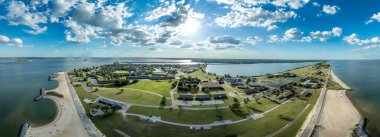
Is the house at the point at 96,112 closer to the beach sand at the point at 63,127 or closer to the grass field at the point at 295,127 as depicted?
the beach sand at the point at 63,127

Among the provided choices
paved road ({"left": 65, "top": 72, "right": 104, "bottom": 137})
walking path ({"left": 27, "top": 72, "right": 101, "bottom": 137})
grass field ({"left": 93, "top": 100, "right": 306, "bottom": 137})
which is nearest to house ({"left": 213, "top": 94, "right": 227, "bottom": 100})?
grass field ({"left": 93, "top": 100, "right": 306, "bottom": 137})

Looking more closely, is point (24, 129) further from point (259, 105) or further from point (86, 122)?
point (259, 105)

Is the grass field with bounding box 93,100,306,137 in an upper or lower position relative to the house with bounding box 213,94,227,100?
lower

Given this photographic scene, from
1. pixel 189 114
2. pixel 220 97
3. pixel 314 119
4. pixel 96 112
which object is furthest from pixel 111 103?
pixel 314 119

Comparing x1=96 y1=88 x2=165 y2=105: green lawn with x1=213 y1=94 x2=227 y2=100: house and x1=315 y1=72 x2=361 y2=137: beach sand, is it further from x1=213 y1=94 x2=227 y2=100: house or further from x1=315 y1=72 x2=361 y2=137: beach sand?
x1=315 y1=72 x2=361 y2=137: beach sand

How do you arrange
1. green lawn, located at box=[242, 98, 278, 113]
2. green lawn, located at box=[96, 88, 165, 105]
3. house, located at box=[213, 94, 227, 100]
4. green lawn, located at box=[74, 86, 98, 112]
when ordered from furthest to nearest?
house, located at box=[213, 94, 227, 100] < green lawn, located at box=[96, 88, 165, 105] < green lawn, located at box=[74, 86, 98, 112] < green lawn, located at box=[242, 98, 278, 113]

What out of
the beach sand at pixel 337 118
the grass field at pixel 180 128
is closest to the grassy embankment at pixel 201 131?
the grass field at pixel 180 128
